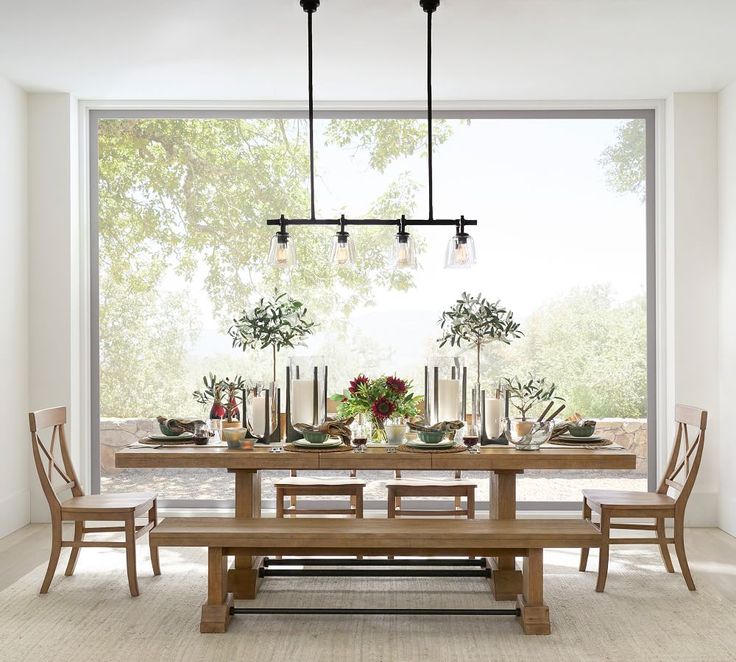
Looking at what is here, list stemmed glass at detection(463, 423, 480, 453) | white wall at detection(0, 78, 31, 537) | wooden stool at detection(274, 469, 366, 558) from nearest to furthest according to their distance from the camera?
stemmed glass at detection(463, 423, 480, 453)
wooden stool at detection(274, 469, 366, 558)
white wall at detection(0, 78, 31, 537)

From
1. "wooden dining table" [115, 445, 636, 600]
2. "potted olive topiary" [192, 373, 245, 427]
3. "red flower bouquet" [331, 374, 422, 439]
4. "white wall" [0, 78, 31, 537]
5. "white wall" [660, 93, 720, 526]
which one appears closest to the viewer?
"wooden dining table" [115, 445, 636, 600]

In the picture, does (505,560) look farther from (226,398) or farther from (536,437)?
(226,398)

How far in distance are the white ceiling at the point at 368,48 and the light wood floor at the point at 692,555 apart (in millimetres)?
2805

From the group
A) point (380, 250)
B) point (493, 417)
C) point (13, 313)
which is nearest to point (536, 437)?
point (493, 417)

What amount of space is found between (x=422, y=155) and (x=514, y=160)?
2.08 ft

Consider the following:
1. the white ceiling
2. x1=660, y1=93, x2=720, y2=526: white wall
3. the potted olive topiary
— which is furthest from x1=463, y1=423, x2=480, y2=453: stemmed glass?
x1=660, y1=93, x2=720, y2=526: white wall

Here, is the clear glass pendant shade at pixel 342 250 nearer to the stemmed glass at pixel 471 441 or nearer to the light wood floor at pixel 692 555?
the stemmed glass at pixel 471 441

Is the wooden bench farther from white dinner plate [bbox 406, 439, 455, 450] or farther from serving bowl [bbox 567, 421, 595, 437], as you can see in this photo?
serving bowl [bbox 567, 421, 595, 437]

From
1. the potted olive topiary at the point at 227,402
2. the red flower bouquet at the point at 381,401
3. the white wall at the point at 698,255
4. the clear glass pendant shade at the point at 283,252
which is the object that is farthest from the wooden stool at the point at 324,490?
the white wall at the point at 698,255

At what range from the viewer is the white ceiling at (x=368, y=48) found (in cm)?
399

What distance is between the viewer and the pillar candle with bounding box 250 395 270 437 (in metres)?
3.90

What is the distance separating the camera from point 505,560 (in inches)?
157

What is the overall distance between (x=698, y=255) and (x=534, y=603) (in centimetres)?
289

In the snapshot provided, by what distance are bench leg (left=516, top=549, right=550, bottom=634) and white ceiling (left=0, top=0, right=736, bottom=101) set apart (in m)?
2.57
